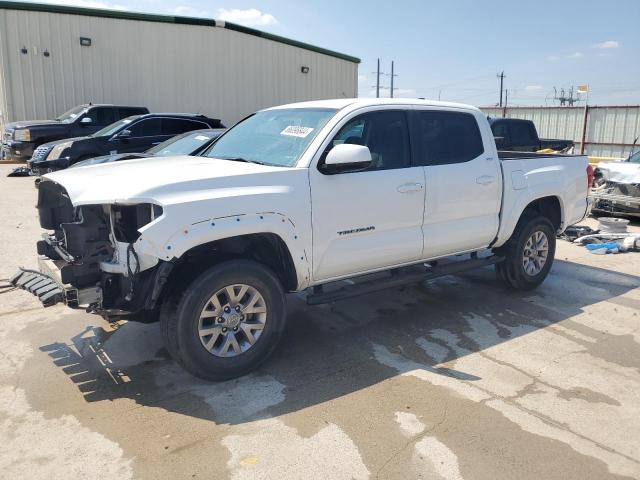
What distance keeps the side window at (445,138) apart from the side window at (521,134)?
9.90 meters

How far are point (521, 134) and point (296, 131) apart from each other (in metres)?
11.9

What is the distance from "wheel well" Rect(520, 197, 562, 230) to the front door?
1.91 m

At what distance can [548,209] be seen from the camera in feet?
20.4

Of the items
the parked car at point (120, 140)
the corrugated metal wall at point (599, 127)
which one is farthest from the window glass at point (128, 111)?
the corrugated metal wall at point (599, 127)

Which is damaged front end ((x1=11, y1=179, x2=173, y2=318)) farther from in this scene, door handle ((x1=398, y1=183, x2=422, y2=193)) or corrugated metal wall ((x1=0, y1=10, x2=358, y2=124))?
corrugated metal wall ((x1=0, y1=10, x2=358, y2=124))

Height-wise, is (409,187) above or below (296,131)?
below

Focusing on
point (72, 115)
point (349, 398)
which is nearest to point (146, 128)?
point (72, 115)

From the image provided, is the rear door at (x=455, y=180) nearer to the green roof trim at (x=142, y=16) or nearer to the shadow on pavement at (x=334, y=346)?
the shadow on pavement at (x=334, y=346)

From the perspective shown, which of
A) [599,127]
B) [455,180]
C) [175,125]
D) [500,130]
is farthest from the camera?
[599,127]

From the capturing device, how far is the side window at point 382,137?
178 inches

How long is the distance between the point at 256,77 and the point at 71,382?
2108 cm

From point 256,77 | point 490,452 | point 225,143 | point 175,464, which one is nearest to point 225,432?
point 175,464

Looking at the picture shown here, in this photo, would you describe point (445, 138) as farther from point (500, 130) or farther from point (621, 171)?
point (500, 130)

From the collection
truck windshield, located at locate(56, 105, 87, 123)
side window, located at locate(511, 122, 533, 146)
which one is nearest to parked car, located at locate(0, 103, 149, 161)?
truck windshield, located at locate(56, 105, 87, 123)
